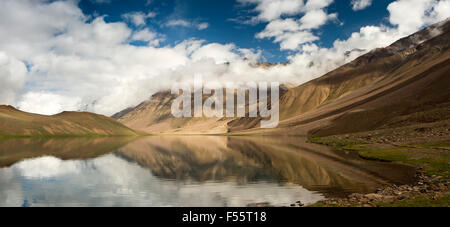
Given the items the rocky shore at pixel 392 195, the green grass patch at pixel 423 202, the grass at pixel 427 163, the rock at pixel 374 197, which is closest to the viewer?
the green grass patch at pixel 423 202

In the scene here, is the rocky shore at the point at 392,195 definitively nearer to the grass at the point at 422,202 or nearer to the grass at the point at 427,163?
the grass at the point at 422,202

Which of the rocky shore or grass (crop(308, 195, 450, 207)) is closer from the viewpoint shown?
grass (crop(308, 195, 450, 207))

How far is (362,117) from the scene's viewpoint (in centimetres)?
16388


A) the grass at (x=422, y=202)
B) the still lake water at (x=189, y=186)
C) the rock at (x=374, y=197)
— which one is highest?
the grass at (x=422, y=202)

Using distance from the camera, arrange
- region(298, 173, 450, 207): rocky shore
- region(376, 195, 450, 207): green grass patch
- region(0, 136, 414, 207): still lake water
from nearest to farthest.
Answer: region(376, 195, 450, 207): green grass patch
region(298, 173, 450, 207): rocky shore
region(0, 136, 414, 207): still lake water

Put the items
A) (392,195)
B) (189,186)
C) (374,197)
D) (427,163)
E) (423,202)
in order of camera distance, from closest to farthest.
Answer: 1. (423,202)
2. (374,197)
3. (392,195)
4. (189,186)
5. (427,163)

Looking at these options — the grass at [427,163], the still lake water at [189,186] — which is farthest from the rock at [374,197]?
the still lake water at [189,186]

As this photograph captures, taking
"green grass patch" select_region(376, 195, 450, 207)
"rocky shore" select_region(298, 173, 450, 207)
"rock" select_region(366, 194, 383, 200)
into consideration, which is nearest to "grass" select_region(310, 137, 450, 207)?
"green grass patch" select_region(376, 195, 450, 207)

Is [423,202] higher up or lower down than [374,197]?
higher up

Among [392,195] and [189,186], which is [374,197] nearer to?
[392,195]

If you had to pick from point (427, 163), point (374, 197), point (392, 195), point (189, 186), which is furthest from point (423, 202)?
point (427, 163)

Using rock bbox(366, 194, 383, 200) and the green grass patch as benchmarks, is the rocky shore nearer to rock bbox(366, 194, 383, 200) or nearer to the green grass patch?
rock bbox(366, 194, 383, 200)
